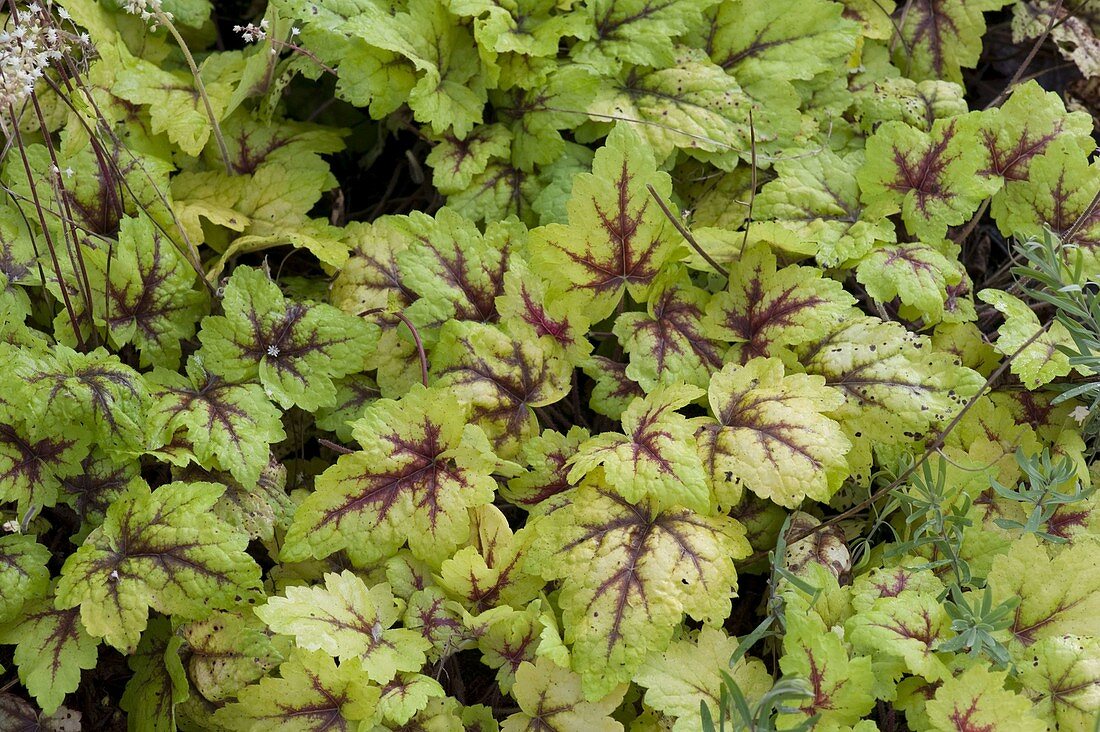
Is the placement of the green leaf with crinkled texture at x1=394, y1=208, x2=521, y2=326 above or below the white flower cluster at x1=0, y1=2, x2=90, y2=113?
below

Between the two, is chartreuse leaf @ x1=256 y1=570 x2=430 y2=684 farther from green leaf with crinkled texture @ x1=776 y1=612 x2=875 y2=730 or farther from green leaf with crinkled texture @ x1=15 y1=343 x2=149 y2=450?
green leaf with crinkled texture @ x1=776 y1=612 x2=875 y2=730

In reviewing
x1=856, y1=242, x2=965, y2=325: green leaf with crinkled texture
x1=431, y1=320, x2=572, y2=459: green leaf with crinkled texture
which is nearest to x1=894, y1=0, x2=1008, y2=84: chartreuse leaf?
x1=856, y1=242, x2=965, y2=325: green leaf with crinkled texture

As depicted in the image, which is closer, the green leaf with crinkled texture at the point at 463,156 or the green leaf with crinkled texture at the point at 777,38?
the green leaf with crinkled texture at the point at 463,156

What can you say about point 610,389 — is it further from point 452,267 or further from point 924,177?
point 924,177

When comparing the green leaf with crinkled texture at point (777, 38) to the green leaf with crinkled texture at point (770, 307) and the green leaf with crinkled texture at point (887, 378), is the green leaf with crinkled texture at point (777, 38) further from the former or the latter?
the green leaf with crinkled texture at point (887, 378)

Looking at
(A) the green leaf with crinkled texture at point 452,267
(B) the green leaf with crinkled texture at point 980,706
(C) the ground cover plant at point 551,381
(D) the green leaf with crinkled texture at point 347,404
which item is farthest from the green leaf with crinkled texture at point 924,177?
(D) the green leaf with crinkled texture at point 347,404

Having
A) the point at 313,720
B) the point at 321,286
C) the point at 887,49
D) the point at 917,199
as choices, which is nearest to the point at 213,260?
the point at 321,286

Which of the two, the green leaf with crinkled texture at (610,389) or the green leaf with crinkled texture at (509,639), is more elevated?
the green leaf with crinkled texture at (610,389)
